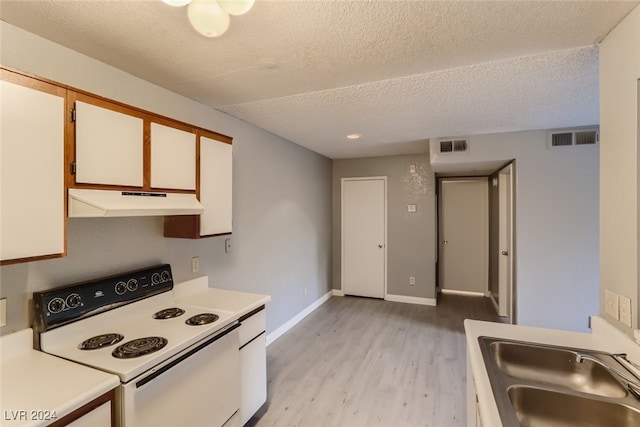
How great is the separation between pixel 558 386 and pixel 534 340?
0.96 feet

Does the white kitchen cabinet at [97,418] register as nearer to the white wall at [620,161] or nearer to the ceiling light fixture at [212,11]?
the ceiling light fixture at [212,11]

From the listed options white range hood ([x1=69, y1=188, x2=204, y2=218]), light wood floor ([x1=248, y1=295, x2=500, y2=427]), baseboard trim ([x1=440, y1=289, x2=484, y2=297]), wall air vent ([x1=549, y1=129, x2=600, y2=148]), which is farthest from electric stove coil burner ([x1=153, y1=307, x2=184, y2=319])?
baseboard trim ([x1=440, y1=289, x2=484, y2=297])

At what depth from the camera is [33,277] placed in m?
1.47

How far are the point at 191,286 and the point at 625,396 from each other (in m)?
2.48

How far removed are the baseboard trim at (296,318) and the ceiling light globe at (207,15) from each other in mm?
3021

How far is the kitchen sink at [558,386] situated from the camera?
104 centimetres

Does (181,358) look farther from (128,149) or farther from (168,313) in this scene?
(128,149)

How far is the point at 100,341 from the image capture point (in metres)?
1.52

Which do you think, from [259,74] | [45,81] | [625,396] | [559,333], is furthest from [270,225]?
[625,396]

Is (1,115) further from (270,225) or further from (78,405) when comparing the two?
(270,225)

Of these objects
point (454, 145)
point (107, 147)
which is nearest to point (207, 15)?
point (107, 147)

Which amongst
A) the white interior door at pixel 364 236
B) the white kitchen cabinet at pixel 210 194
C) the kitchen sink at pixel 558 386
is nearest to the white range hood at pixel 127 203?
the white kitchen cabinet at pixel 210 194

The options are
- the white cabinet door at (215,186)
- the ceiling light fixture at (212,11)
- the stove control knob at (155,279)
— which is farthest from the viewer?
the white cabinet door at (215,186)

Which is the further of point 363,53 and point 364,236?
point 364,236
